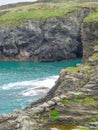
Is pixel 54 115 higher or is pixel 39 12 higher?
pixel 54 115

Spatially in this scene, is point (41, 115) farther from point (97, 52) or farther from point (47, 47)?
point (47, 47)

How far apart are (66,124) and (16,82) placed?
79.4 meters

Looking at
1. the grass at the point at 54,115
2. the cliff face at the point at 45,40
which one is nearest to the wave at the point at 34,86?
the cliff face at the point at 45,40

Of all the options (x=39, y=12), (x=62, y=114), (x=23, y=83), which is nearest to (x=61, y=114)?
(x=62, y=114)

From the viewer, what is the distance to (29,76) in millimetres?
122375

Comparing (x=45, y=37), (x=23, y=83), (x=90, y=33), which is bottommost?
(x=23, y=83)

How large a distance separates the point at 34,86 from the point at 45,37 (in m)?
70.4

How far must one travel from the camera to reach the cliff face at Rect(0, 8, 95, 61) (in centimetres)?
16769

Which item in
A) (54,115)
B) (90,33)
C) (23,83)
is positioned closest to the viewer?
(54,115)

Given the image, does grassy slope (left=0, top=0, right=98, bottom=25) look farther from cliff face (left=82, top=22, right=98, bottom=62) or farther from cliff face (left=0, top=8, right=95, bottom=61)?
cliff face (left=82, top=22, right=98, bottom=62)

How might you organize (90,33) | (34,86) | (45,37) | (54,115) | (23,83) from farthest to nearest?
(45,37) < (90,33) < (23,83) < (34,86) < (54,115)

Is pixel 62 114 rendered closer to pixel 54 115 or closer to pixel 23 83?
pixel 54 115

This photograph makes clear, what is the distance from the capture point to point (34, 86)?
10144 cm

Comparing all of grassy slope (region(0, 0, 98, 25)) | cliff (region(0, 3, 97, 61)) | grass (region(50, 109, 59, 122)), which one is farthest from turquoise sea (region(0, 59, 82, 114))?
grass (region(50, 109, 59, 122))
